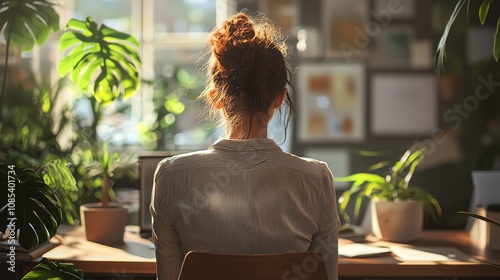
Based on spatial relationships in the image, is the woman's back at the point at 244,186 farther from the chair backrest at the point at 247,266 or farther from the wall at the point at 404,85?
the wall at the point at 404,85

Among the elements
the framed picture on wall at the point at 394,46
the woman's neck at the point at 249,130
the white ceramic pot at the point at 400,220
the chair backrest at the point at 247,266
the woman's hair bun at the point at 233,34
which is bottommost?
the white ceramic pot at the point at 400,220

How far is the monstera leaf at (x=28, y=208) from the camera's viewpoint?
183 cm

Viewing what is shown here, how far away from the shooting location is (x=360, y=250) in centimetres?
219

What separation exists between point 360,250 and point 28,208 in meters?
1.07

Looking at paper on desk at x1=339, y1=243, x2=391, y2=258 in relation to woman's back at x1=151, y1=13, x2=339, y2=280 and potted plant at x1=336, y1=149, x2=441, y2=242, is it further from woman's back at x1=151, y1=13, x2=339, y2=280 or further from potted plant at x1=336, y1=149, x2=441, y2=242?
woman's back at x1=151, y1=13, x2=339, y2=280

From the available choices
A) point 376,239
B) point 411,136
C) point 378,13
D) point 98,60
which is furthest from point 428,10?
point 98,60

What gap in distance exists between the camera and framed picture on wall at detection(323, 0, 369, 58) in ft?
10.7

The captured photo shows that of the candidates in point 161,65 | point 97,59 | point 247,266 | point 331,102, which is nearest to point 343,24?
point 331,102

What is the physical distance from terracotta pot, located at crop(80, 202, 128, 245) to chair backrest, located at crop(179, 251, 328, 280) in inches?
40.4

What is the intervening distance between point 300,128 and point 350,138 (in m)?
0.26

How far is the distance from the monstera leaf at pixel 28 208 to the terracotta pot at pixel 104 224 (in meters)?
0.46

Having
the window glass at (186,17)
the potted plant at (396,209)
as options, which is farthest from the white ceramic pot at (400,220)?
the window glass at (186,17)

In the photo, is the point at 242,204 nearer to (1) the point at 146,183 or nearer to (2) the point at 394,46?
(1) the point at 146,183

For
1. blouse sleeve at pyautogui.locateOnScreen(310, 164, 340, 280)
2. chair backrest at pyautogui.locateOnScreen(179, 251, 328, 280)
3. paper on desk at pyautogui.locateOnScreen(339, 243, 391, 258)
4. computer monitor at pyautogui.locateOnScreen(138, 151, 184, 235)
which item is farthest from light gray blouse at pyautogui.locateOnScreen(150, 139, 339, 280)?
computer monitor at pyautogui.locateOnScreen(138, 151, 184, 235)
